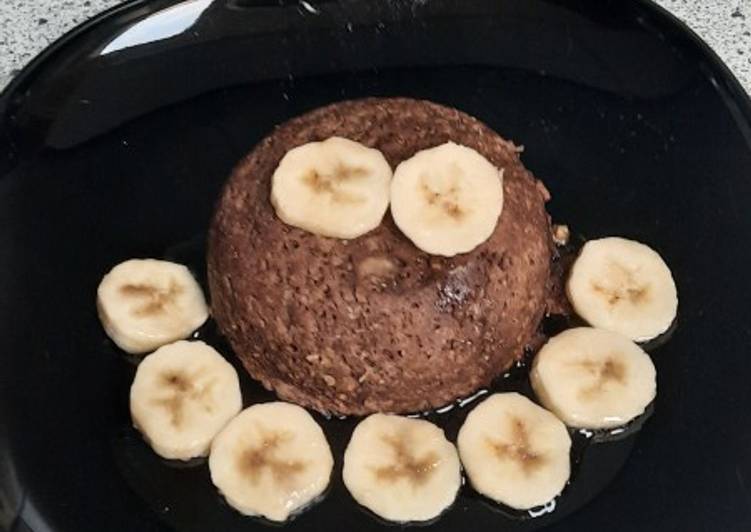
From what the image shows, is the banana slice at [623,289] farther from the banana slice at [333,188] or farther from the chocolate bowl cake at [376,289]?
the banana slice at [333,188]

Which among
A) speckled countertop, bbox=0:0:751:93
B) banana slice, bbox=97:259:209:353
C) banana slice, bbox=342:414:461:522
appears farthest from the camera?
speckled countertop, bbox=0:0:751:93

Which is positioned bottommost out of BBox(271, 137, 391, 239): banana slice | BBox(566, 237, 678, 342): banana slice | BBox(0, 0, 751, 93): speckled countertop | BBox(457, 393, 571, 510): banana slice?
BBox(457, 393, 571, 510): banana slice

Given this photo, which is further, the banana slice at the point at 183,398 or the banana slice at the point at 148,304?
the banana slice at the point at 148,304

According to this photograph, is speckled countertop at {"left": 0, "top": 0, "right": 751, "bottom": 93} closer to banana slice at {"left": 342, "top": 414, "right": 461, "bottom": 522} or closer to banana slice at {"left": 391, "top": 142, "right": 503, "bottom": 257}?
banana slice at {"left": 391, "top": 142, "right": 503, "bottom": 257}

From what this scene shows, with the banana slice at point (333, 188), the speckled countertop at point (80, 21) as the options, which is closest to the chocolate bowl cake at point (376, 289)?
the banana slice at point (333, 188)

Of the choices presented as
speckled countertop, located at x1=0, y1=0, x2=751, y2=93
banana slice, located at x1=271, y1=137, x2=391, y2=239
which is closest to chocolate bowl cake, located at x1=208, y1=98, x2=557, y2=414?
banana slice, located at x1=271, y1=137, x2=391, y2=239

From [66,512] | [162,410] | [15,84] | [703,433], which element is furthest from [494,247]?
[15,84]

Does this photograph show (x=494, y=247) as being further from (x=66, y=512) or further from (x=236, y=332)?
(x=66, y=512)
